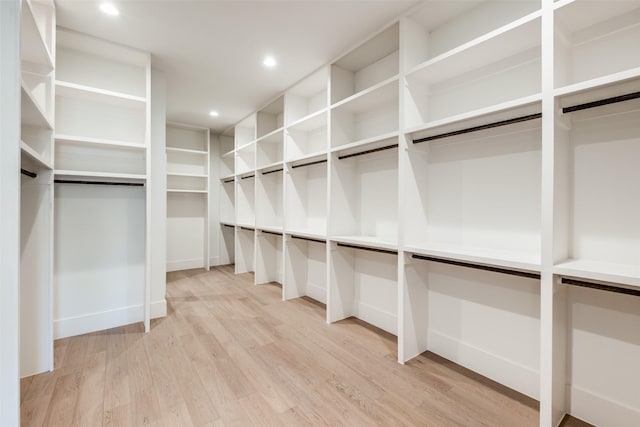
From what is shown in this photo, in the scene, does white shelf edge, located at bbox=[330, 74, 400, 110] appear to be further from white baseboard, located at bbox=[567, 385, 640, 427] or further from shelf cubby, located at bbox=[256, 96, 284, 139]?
white baseboard, located at bbox=[567, 385, 640, 427]

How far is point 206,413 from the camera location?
1.68 metres

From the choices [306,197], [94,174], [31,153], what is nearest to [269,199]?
[306,197]

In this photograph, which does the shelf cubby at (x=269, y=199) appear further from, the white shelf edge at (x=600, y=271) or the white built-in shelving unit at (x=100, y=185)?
the white shelf edge at (x=600, y=271)

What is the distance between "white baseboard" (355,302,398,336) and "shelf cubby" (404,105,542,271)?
0.93 meters

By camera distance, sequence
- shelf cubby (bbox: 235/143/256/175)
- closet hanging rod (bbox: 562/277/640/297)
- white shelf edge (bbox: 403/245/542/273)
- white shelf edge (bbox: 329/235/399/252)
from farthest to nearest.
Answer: shelf cubby (bbox: 235/143/256/175)
white shelf edge (bbox: 329/235/399/252)
white shelf edge (bbox: 403/245/542/273)
closet hanging rod (bbox: 562/277/640/297)

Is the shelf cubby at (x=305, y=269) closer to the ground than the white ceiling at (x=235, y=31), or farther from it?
closer to the ground

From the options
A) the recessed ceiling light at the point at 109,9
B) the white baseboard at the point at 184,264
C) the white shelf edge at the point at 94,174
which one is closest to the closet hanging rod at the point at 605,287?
the white shelf edge at the point at 94,174

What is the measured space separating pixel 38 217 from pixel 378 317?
2939 millimetres

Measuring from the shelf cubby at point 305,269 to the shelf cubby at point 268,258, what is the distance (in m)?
0.63

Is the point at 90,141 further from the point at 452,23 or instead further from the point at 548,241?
the point at 548,241

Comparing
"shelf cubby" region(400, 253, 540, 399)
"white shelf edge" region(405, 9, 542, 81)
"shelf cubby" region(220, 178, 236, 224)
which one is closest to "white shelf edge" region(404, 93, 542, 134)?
"white shelf edge" region(405, 9, 542, 81)

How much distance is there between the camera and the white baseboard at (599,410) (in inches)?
59.2

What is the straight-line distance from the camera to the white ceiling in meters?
2.18

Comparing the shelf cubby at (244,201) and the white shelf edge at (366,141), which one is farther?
the shelf cubby at (244,201)
